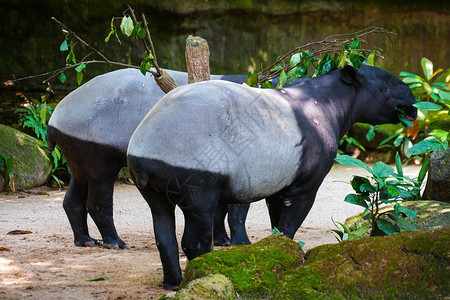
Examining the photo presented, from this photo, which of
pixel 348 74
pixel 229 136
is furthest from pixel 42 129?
pixel 229 136

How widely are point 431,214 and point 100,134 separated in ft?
9.36

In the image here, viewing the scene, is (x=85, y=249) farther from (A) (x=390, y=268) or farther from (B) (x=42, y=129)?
(B) (x=42, y=129)

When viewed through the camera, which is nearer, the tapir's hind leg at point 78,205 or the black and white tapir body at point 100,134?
the black and white tapir body at point 100,134

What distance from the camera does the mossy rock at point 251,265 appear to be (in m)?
2.81

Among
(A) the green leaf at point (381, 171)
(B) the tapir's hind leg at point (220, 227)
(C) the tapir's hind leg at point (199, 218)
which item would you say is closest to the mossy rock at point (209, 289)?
(C) the tapir's hind leg at point (199, 218)

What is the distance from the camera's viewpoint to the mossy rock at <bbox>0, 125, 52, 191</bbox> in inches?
322

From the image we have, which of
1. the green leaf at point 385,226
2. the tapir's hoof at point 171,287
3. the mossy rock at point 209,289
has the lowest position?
the tapir's hoof at point 171,287

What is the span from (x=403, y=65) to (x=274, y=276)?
9731mm

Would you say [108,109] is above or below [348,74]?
below

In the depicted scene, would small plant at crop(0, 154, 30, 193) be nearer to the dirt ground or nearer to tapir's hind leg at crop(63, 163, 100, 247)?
the dirt ground

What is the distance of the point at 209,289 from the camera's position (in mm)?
2535

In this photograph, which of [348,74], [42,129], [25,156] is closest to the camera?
[348,74]

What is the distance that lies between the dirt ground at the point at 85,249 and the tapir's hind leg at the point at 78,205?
0.49 feet

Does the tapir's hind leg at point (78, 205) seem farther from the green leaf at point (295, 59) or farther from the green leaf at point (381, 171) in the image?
the green leaf at point (381, 171)
